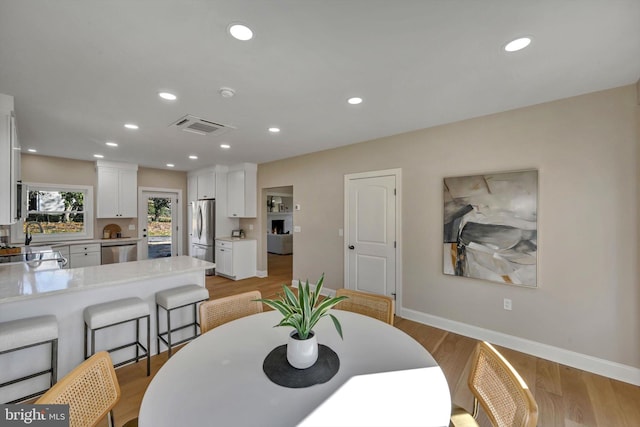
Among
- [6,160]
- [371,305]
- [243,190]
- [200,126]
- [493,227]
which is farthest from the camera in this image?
[243,190]

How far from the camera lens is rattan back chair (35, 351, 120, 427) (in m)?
0.94

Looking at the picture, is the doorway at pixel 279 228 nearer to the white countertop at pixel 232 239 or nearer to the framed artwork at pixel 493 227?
the white countertop at pixel 232 239

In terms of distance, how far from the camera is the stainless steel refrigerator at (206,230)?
5.77m

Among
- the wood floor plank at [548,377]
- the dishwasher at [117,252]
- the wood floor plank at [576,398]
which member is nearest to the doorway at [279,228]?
the dishwasher at [117,252]

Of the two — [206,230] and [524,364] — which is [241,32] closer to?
[524,364]

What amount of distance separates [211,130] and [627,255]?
14.0 feet

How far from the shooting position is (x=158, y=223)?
634 cm

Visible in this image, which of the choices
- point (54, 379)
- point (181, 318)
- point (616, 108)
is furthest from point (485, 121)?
point (54, 379)

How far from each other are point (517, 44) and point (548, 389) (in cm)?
259

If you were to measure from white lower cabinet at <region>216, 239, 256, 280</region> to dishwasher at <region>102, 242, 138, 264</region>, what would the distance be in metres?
1.72

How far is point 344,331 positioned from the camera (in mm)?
1578

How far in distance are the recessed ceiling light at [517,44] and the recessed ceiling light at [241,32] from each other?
1.61 m

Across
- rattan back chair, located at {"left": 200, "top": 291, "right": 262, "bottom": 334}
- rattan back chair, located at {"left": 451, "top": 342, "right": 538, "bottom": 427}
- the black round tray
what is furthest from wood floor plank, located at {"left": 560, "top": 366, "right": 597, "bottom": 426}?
rattan back chair, located at {"left": 200, "top": 291, "right": 262, "bottom": 334}

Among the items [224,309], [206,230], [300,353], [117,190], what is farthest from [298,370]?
[117,190]
